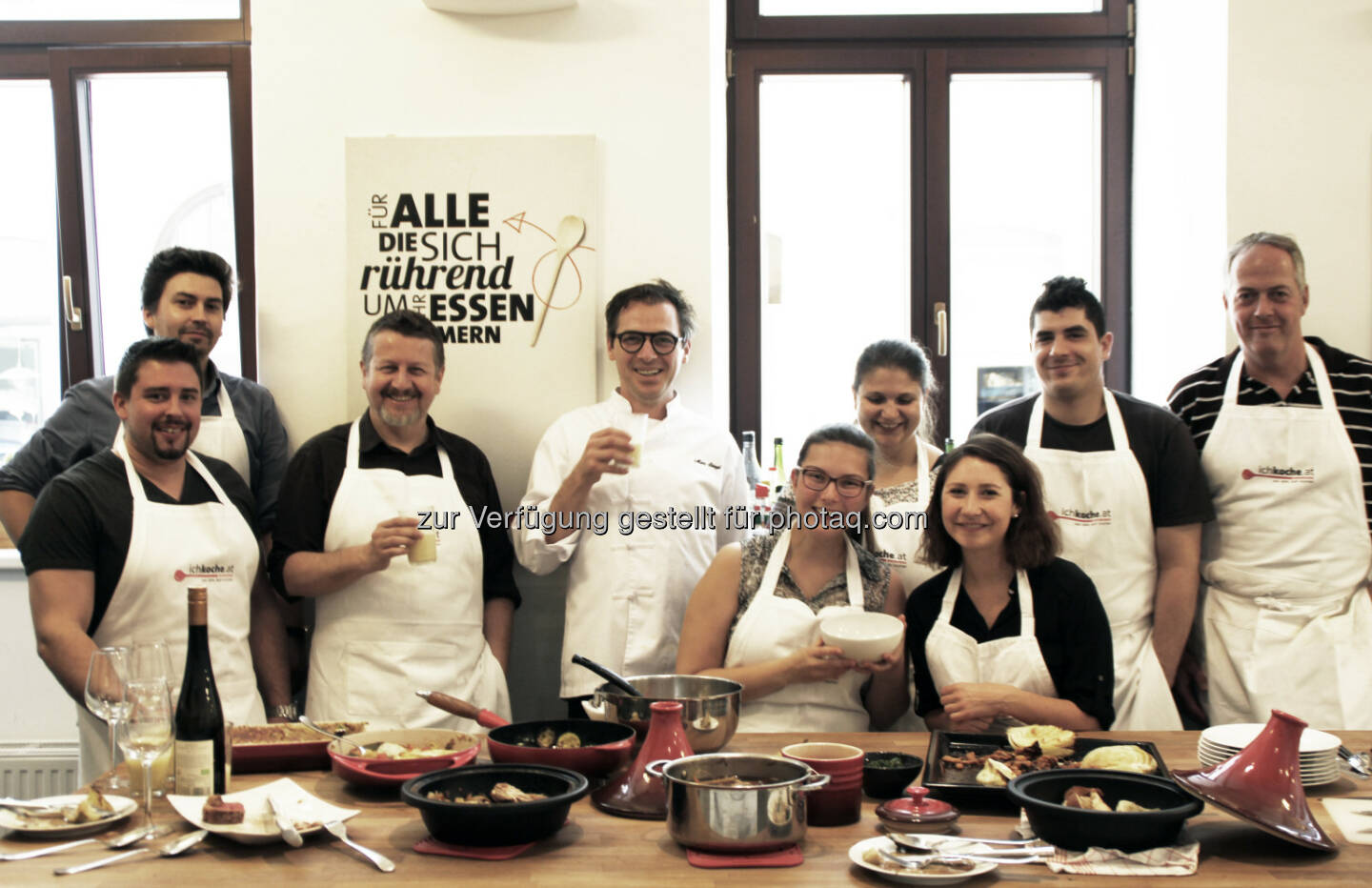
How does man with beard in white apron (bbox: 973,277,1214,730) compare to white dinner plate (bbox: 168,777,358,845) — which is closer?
white dinner plate (bbox: 168,777,358,845)

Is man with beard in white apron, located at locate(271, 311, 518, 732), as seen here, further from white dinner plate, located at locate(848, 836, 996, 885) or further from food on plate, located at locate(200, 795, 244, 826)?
white dinner plate, located at locate(848, 836, 996, 885)

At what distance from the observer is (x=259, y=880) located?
1.44 metres

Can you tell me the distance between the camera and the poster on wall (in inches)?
132

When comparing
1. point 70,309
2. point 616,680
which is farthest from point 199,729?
point 70,309

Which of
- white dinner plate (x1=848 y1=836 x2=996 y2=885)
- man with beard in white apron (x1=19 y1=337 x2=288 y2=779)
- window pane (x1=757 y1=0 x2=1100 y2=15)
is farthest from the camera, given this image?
window pane (x1=757 y1=0 x2=1100 y2=15)

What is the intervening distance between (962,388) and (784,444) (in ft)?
2.11

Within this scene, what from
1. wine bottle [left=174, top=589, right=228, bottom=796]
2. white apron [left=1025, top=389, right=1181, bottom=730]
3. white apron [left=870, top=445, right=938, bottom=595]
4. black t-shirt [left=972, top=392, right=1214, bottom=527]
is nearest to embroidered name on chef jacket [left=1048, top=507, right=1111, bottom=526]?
white apron [left=1025, top=389, right=1181, bottom=730]

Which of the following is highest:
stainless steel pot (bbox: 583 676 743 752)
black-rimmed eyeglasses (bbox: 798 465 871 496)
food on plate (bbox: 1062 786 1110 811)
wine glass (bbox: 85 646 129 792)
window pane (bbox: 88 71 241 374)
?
window pane (bbox: 88 71 241 374)

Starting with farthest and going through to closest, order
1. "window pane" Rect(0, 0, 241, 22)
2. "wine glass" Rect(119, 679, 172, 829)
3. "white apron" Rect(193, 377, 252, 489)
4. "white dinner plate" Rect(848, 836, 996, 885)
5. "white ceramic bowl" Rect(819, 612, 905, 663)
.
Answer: "window pane" Rect(0, 0, 241, 22) < "white apron" Rect(193, 377, 252, 489) < "white ceramic bowl" Rect(819, 612, 905, 663) < "wine glass" Rect(119, 679, 172, 829) < "white dinner plate" Rect(848, 836, 996, 885)

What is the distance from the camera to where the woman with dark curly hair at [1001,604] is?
2.31 metres

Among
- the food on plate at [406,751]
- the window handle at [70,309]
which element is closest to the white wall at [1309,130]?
the food on plate at [406,751]

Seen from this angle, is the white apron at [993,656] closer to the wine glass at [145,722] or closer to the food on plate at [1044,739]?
the food on plate at [1044,739]

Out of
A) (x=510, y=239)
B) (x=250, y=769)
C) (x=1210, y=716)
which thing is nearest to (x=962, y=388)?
(x=1210, y=716)

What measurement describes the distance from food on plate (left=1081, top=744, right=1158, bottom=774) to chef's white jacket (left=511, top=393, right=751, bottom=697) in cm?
130
